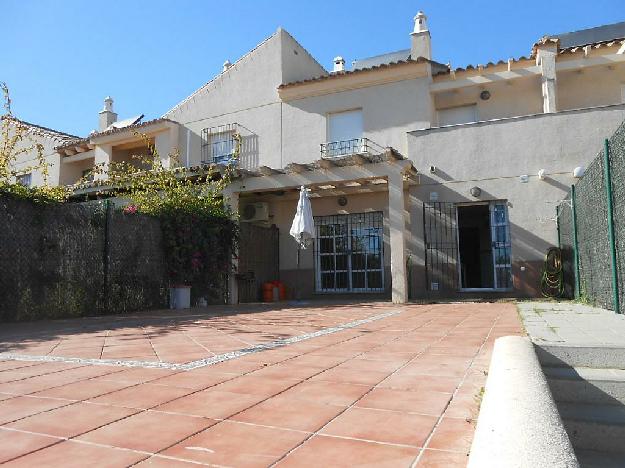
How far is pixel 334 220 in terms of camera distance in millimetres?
12734

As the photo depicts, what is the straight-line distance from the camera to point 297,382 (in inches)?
104

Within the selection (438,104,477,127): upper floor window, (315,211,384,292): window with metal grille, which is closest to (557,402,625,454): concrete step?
(315,211,384,292): window with metal grille

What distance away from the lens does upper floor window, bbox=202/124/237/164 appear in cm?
1430

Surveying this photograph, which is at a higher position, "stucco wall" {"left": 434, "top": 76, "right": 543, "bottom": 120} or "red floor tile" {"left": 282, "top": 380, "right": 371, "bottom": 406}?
"stucco wall" {"left": 434, "top": 76, "right": 543, "bottom": 120}

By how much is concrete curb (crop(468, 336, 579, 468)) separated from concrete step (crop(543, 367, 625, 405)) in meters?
1.01

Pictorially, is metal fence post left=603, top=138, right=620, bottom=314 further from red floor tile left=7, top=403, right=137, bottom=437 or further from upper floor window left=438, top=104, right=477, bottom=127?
upper floor window left=438, top=104, right=477, bottom=127

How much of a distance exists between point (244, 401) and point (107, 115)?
21.1 meters

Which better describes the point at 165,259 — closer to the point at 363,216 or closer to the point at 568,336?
the point at 363,216

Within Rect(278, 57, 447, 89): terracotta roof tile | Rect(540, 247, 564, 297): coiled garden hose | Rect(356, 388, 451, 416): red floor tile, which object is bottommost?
Rect(356, 388, 451, 416): red floor tile

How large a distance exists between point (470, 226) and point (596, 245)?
8066 mm

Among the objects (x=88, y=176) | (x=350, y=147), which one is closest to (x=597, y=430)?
(x=350, y=147)

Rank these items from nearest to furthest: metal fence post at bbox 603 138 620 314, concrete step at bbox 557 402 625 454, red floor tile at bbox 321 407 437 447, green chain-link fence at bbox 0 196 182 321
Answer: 1. red floor tile at bbox 321 407 437 447
2. concrete step at bbox 557 402 625 454
3. metal fence post at bbox 603 138 620 314
4. green chain-link fence at bbox 0 196 182 321

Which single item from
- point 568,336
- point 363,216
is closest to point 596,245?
point 568,336

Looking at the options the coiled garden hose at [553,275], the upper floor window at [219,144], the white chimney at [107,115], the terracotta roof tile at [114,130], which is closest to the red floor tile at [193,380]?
the coiled garden hose at [553,275]
